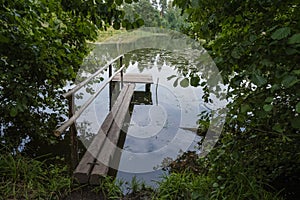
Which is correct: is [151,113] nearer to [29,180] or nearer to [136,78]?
[136,78]

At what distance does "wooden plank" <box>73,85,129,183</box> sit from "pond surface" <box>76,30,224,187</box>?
4.9 inches

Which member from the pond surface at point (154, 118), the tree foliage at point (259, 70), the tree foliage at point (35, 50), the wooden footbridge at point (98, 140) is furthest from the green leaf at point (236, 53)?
the wooden footbridge at point (98, 140)

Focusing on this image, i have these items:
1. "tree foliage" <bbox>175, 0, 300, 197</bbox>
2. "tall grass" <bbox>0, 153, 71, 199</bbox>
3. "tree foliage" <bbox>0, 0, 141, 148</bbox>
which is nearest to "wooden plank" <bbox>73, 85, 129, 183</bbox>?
"tall grass" <bbox>0, 153, 71, 199</bbox>

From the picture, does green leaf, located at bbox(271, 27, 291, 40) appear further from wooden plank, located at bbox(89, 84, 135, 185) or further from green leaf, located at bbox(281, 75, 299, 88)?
wooden plank, located at bbox(89, 84, 135, 185)

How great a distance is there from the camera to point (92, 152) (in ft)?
8.32

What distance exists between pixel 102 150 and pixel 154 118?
5.15 ft

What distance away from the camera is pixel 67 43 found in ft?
7.88

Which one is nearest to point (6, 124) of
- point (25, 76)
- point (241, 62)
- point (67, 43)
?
point (25, 76)

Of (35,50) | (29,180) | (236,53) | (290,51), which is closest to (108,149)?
(29,180)

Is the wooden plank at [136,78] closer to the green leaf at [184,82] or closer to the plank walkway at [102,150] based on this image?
the plank walkway at [102,150]

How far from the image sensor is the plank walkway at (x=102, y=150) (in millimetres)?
2139

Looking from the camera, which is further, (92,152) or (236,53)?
(92,152)

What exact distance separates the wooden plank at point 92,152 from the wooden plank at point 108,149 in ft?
0.14

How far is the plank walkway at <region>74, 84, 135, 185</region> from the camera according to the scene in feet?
7.02
